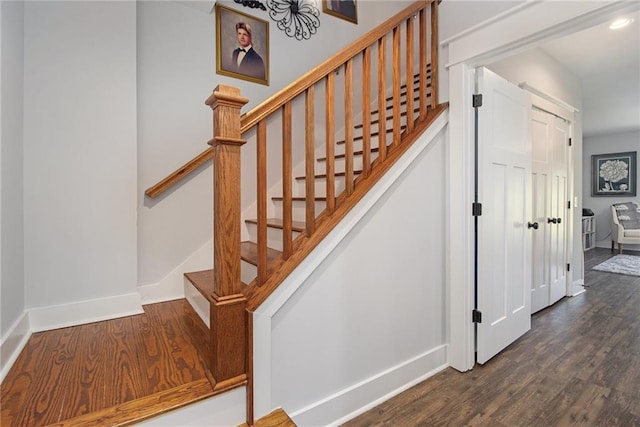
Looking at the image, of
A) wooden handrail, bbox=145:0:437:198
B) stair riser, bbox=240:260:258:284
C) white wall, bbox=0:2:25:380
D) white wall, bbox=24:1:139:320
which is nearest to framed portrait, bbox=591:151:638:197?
wooden handrail, bbox=145:0:437:198

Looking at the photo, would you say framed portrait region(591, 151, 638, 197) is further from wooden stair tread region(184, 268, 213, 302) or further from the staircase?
wooden stair tread region(184, 268, 213, 302)

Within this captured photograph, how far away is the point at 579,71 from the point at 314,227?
167 inches

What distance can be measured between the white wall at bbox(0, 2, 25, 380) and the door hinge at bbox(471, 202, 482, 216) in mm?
2525

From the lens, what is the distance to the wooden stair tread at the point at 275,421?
126 centimetres

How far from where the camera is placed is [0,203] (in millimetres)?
1367

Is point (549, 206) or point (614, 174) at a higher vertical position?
point (614, 174)

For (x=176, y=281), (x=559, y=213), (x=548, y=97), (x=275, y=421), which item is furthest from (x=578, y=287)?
(x=176, y=281)

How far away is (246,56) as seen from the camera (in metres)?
2.54

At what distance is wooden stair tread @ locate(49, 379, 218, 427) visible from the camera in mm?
1030

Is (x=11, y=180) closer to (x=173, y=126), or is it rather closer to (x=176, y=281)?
(x=173, y=126)

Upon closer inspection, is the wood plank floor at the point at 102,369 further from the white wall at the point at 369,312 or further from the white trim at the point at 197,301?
the white wall at the point at 369,312

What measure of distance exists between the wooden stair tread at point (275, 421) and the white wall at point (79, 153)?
1.23m

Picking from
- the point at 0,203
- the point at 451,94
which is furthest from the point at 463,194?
Answer: the point at 0,203

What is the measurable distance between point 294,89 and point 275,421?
145cm
